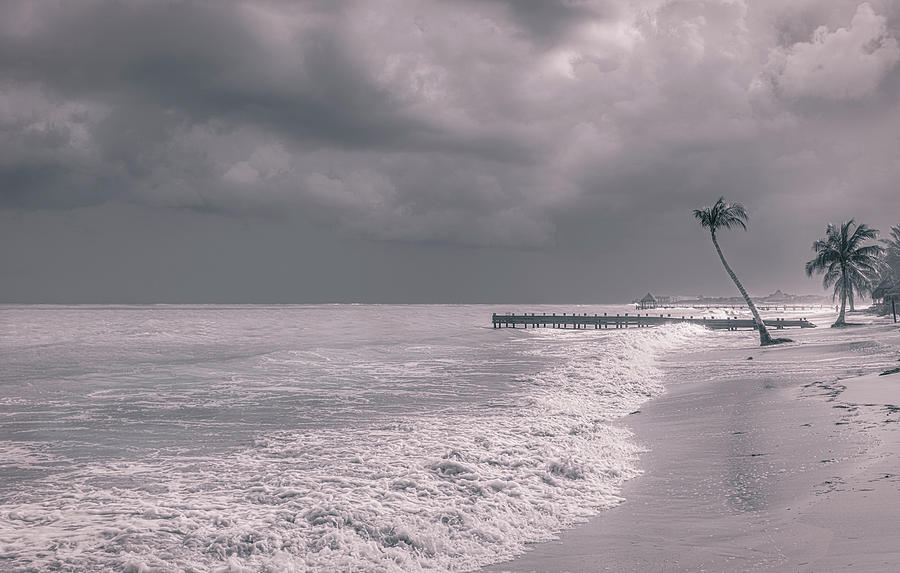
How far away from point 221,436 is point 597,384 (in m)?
11.3

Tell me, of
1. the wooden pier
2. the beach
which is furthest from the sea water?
the wooden pier

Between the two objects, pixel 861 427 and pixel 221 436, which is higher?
pixel 861 427

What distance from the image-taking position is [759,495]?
20.0 ft

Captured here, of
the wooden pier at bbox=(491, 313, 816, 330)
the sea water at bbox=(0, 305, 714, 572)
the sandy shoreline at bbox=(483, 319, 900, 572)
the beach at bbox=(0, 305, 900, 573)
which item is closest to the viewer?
the sandy shoreline at bbox=(483, 319, 900, 572)

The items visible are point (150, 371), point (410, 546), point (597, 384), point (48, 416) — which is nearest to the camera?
point (410, 546)

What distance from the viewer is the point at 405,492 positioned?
22.1ft

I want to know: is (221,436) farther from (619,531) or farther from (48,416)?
(619,531)

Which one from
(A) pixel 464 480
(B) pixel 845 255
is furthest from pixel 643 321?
(A) pixel 464 480

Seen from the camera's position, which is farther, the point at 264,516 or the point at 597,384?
the point at 597,384

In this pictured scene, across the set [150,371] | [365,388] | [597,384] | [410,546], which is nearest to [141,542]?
[410,546]

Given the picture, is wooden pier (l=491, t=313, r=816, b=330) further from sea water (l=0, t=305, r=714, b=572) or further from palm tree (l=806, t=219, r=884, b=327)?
sea water (l=0, t=305, r=714, b=572)

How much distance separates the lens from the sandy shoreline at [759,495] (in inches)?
180

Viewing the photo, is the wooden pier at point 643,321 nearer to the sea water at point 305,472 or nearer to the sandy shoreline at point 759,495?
the sea water at point 305,472

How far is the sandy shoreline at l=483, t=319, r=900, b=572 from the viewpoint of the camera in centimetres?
458
